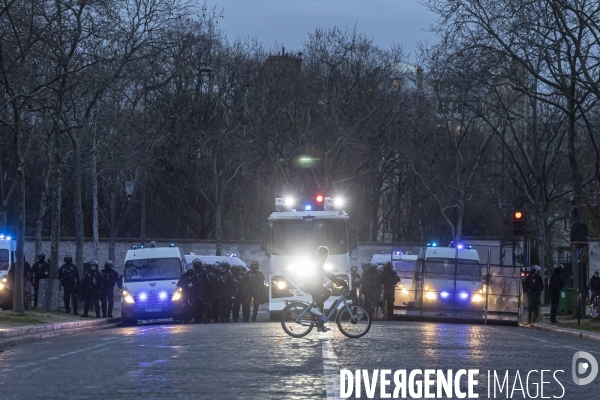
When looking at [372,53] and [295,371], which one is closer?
[295,371]

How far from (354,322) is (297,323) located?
1.11 m

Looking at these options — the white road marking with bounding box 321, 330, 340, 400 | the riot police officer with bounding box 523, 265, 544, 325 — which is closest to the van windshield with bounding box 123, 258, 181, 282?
the riot police officer with bounding box 523, 265, 544, 325

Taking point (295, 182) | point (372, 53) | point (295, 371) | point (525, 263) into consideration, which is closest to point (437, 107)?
point (372, 53)

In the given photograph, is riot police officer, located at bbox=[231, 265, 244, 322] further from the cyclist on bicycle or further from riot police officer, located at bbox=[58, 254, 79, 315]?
the cyclist on bicycle

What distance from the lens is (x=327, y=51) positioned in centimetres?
6212

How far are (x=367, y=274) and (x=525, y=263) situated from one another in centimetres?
655

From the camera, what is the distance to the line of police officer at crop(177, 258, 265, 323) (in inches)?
1314

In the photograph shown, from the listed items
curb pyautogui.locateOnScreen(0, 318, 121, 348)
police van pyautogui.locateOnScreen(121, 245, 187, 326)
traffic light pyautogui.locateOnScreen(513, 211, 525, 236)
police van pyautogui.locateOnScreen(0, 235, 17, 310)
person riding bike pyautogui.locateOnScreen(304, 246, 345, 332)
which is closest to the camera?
person riding bike pyautogui.locateOnScreen(304, 246, 345, 332)

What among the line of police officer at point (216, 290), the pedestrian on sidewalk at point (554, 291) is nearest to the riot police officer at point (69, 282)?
the line of police officer at point (216, 290)

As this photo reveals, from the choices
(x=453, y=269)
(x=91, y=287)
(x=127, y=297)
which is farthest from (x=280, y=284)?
(x=453, y=269)

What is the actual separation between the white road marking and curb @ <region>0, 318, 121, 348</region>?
22.4 feet

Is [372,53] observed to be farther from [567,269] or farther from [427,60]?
[567,269]

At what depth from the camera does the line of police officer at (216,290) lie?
33.4 meters

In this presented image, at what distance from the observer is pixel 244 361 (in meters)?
16.8
